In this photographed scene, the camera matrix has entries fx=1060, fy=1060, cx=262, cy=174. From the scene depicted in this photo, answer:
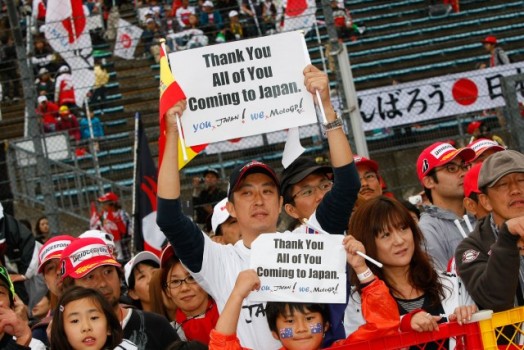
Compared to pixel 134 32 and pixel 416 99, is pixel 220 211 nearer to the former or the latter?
pixel 416 99

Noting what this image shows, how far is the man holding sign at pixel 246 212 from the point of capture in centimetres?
450

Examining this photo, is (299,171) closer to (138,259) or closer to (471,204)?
(471,204)

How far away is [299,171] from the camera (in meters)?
5.53

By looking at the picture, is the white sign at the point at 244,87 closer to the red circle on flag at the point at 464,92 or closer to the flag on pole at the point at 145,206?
the flag on pole at the point at 145,206

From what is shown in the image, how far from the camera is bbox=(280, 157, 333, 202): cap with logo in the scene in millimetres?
5457

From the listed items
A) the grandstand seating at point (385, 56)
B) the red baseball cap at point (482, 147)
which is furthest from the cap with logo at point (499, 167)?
the grandstand seating at point (385, 56)

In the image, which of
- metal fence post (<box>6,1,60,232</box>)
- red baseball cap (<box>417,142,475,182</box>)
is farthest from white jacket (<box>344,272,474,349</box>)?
metal fence post (<box>6,1,60,232</box>)

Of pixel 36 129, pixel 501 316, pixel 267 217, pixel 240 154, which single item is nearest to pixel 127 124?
pixel 240 154

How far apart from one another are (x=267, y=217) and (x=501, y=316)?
1291mm

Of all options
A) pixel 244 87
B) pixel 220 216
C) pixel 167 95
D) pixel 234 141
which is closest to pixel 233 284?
pixel 167 95

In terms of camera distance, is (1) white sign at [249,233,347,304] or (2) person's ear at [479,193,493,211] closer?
(1) white sign at [249,233,347,304]

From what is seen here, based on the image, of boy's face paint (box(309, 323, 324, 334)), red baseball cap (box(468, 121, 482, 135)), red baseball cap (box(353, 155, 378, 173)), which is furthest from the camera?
red baseball cap (box(468, 121, 482, 135))

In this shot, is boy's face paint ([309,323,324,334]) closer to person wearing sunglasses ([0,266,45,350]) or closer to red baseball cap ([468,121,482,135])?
person wearing sunglasses ([0,266,45,350])

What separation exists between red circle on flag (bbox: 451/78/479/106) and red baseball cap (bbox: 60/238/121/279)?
23.4 feet
